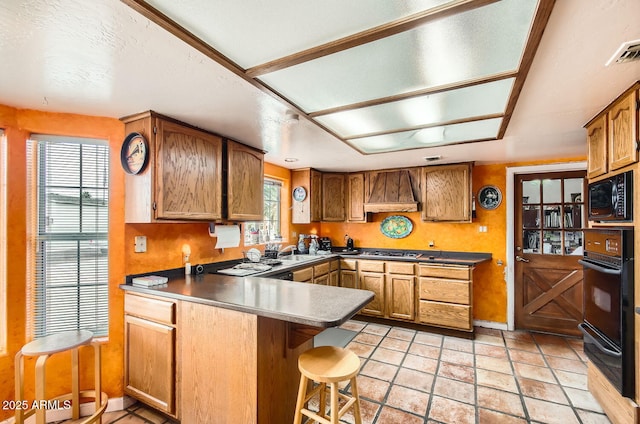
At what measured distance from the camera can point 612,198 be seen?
1.90 metres

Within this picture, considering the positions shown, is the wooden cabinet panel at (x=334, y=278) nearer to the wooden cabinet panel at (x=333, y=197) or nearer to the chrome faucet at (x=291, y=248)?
the chrome faucet at (x=291, y=248)

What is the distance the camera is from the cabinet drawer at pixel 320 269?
11.8 ft

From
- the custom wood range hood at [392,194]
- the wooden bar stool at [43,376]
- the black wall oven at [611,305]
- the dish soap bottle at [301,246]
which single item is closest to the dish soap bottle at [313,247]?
the dish soap bottle at [301,246]

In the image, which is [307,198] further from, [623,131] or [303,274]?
[623,131]

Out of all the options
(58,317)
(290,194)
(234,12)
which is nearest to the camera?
(234,12)

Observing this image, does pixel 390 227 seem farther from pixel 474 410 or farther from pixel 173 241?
pixel 173 241

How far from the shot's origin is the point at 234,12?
1.05 m

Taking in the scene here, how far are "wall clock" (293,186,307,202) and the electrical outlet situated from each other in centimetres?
225

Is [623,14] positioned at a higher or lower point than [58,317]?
higher

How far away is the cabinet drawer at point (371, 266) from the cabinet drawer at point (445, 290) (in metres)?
0.55

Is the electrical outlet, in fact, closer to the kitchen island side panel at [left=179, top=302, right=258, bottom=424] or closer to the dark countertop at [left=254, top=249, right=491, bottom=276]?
the kitchen island side panel at [left=179, top=302, right=258, bottom=424]

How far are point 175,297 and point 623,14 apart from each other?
8.69 feet

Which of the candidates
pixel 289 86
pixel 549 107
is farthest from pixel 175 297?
pixel 549 107

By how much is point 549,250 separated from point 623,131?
2.29 m
